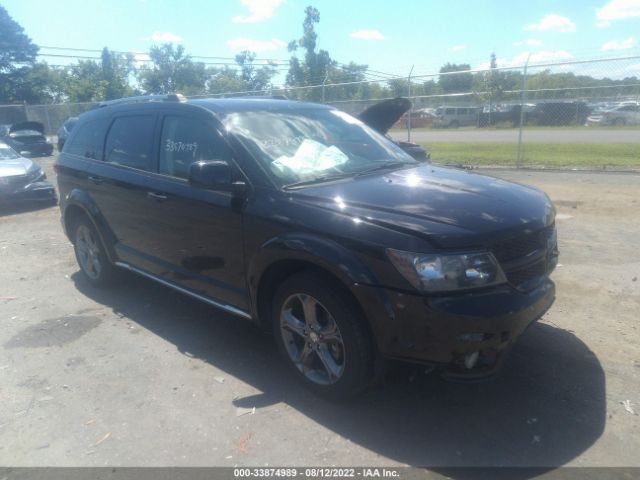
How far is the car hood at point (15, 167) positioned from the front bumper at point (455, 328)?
32.6 ft

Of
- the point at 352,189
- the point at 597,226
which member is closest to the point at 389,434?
the point at 352,189

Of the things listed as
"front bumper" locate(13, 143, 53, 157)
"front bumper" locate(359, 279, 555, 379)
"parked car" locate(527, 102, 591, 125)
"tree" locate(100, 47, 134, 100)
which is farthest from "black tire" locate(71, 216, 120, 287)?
"tree" locate(100, 47, 134, 100)

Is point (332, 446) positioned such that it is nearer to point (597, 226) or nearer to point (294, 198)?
point (294, 198)

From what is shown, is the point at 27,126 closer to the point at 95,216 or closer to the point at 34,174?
the point at 34,174

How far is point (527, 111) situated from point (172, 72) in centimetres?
5684

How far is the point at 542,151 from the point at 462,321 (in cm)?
1470

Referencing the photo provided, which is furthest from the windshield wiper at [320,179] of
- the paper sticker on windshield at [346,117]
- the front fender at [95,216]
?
the front fender at [95,216]

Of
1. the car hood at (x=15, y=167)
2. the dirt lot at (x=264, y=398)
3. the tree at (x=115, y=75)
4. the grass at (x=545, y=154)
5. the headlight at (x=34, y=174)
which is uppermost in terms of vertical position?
the tree at (x=115, y=75)

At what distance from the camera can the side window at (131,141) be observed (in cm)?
455

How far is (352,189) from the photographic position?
3.40 metres

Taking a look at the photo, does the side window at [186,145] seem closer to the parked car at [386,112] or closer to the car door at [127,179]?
the car door at [127,179]

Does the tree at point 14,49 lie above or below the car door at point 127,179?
above

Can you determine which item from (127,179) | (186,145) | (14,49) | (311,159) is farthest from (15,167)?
(14,49)

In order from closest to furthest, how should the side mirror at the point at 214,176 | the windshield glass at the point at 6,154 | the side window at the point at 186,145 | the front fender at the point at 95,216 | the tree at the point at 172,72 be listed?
the side mirror at the point at 214,176 < the side window at the point at 186,145 < the front fender at the point at 95,216 < the windshield glass at the point at 6,154 < the tree at the point at 172,72
